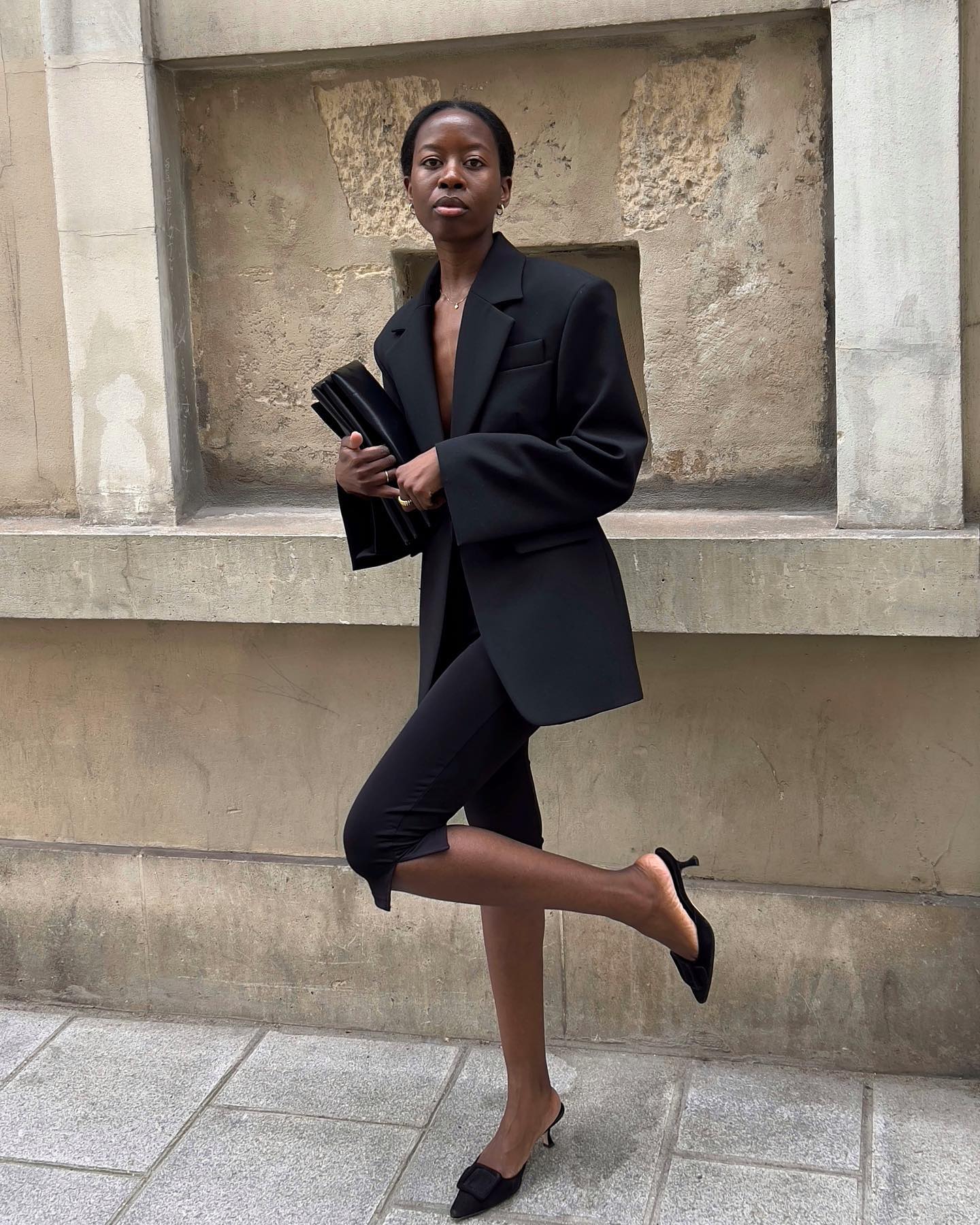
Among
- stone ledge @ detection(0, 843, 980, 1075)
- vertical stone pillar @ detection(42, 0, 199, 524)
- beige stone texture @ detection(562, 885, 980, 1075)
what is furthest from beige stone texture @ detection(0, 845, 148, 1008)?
beige stone texture @ detection(562, 885, 980, 1075)

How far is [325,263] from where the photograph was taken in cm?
363

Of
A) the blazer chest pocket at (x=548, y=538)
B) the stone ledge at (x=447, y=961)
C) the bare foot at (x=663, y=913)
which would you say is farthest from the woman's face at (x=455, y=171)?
the stone ledge at (x=447, y=961)

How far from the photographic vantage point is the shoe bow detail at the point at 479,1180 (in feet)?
9.18

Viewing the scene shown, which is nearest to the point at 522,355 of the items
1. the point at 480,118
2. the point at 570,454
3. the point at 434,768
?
the point at 570,454

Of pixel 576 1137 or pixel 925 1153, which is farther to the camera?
pixel 576 1137

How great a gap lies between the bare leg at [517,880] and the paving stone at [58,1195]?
0.97m

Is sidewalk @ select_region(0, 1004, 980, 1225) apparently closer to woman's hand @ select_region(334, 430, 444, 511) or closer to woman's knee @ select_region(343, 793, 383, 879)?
woman's knee @ select_region(343, 793, 383, 879)

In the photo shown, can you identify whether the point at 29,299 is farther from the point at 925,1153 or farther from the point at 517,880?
the point at 925,1153

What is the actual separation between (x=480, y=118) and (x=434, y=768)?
121 centimetres

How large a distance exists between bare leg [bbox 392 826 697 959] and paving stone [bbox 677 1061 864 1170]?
0.63 metres

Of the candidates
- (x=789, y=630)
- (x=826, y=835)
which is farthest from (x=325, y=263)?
(x=826, y=835)

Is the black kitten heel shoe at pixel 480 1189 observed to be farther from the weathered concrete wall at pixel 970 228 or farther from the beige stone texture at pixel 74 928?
the weathered concrete wall at pixel 970 228

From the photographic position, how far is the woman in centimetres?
250

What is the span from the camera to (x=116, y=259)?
3504mm
